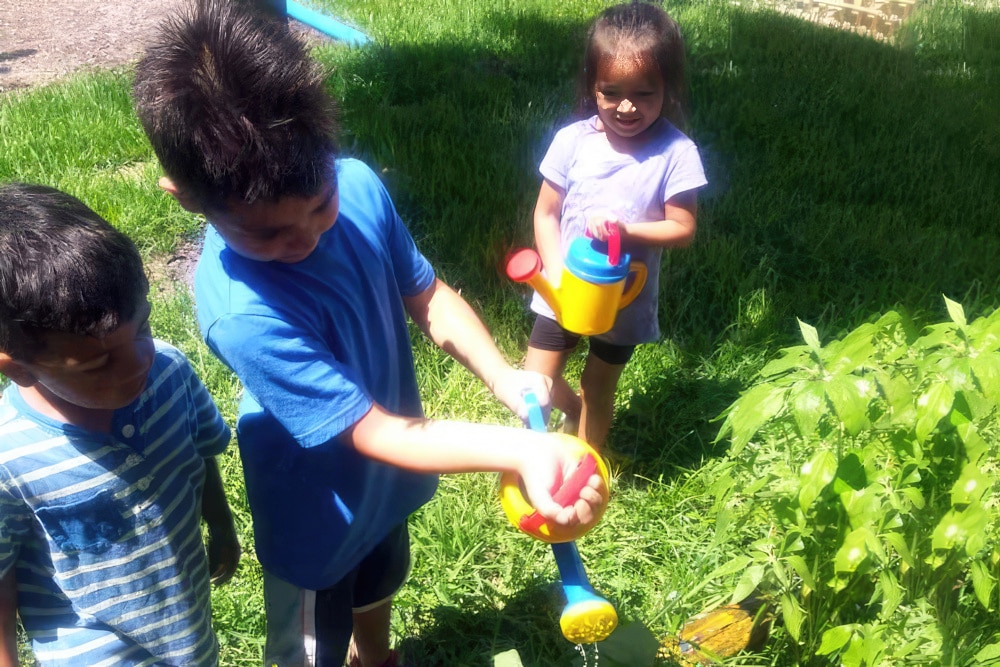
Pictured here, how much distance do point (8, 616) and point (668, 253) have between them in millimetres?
2724

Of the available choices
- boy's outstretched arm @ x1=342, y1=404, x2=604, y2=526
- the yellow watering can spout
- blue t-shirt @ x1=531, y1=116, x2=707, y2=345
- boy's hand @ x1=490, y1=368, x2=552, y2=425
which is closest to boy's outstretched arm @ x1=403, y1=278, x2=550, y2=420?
boy's hand @ x1=490, y1=368, x2=552, y2=425

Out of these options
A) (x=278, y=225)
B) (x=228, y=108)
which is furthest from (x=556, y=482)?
(x=228, y=108)

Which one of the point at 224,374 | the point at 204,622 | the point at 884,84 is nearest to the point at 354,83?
the point at 224,374

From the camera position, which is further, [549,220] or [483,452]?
[549,220]

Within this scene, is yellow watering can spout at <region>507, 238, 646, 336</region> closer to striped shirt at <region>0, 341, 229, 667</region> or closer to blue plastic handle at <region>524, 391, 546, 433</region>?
blue plastic handle at <region>524, 391, 546, 433</region>

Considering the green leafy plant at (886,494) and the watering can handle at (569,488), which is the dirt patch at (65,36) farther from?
the watering can handle at (569,488)

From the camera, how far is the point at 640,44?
2.16m

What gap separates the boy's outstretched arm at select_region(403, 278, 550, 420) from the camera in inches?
56.2

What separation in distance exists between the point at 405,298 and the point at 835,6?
6.45 m

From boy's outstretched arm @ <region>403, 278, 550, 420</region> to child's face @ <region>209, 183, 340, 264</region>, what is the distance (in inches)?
14.9

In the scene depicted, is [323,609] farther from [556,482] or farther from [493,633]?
[556,482]

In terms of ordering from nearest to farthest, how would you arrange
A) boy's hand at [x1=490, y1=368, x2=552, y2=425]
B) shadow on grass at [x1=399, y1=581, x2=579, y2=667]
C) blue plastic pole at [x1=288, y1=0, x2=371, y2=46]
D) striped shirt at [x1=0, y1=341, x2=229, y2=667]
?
striped shirt at [x1=0, y1=341, x2=229, y2=667], boy's hand at [x1=490, y1=368, x2=552, y2=425], shadow on grass at [x1=399, y1=581, x2=579, y2=667], blue plastic pole at [x1=288, y1=0, x2=371, y2=46]

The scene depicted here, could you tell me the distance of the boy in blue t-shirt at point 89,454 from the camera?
1.18 metres

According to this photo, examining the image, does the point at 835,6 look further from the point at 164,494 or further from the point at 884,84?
the point at 164,494
